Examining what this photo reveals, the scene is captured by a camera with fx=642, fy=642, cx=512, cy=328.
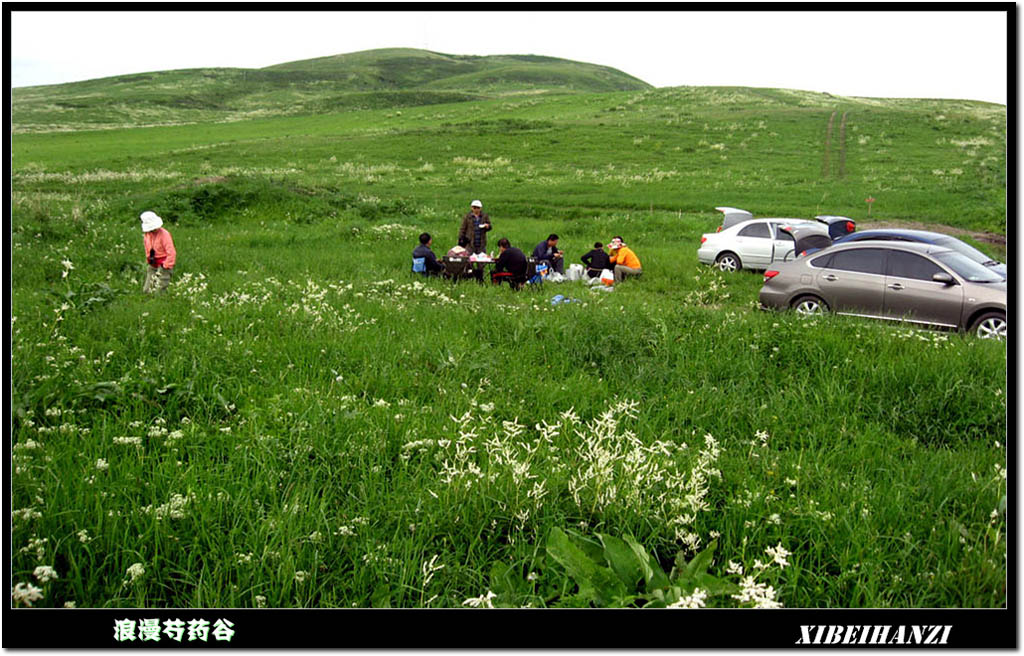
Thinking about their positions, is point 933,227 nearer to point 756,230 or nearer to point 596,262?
point 756,230

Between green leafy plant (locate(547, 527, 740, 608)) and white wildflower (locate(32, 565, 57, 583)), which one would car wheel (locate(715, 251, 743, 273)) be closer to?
green leafy plant (locate(547, 527, 740, 608))

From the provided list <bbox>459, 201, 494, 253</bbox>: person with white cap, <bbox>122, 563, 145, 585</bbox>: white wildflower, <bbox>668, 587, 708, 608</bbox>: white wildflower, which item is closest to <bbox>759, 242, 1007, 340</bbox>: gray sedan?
<bbox>459, 201, 494, 253</bbox>: person with white cap

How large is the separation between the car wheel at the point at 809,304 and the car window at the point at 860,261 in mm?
687

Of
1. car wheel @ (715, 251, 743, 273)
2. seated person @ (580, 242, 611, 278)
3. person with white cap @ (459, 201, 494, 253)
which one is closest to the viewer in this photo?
seated person @ (580, 242, 611, 278)

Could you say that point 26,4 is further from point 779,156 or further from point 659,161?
point 779,156

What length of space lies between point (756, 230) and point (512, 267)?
8.85 m

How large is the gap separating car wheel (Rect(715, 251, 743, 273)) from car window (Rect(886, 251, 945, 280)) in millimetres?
7054

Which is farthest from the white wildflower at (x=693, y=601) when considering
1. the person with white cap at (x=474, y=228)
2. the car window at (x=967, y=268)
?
the person with white cap at (x=474, y=228)

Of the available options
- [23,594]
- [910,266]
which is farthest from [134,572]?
[910,266]

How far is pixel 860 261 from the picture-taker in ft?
38.8

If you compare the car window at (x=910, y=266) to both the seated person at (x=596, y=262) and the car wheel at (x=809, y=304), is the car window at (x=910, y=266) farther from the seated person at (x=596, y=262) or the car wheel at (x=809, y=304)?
the seated person at (x=596, y=262)

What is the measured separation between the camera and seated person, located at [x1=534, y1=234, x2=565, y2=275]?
1603 centimetres

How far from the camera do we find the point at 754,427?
19.8 ft

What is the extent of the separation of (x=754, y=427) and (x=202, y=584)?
15.6 feet
